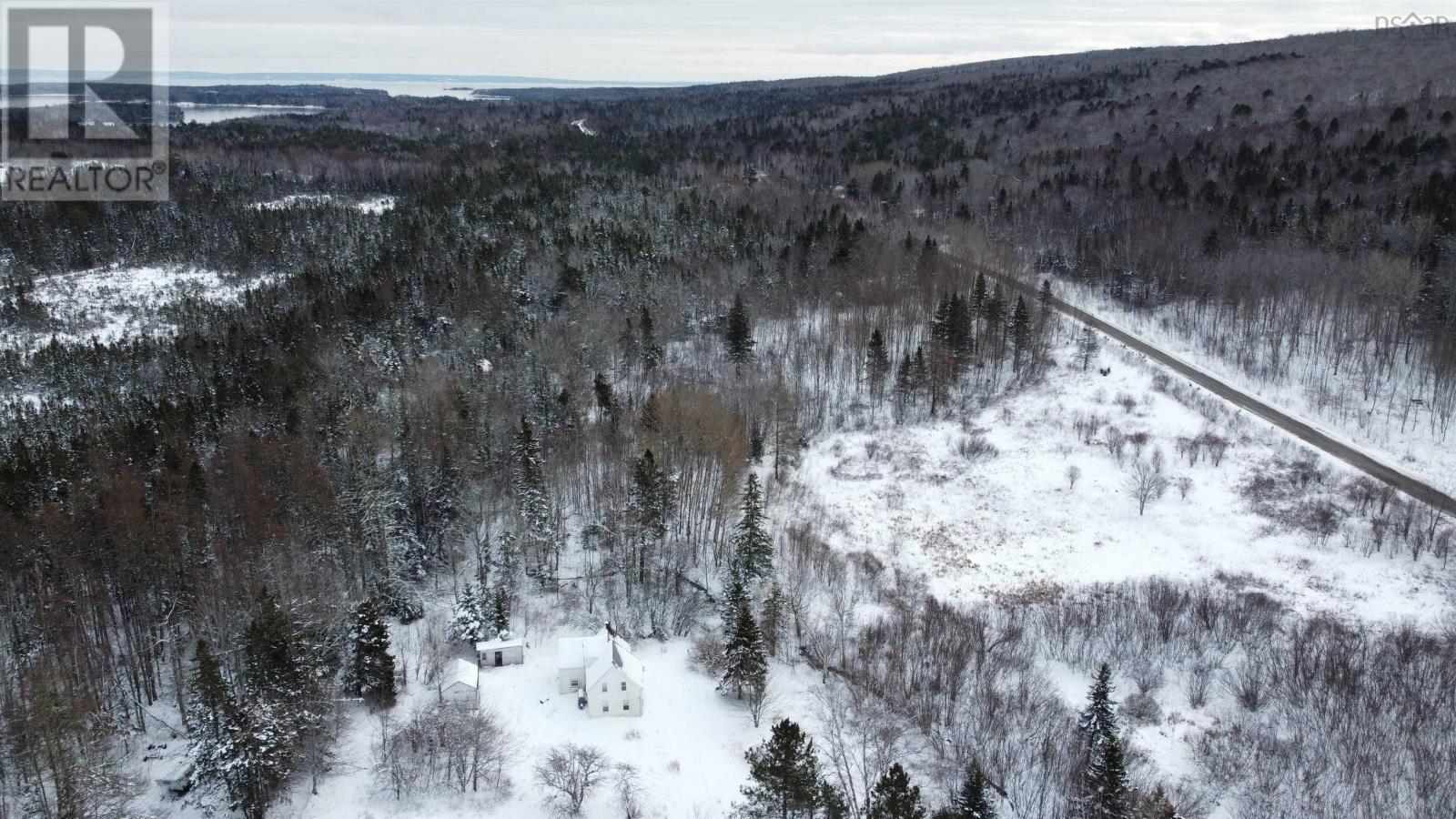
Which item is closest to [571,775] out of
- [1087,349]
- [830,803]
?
[830,803]

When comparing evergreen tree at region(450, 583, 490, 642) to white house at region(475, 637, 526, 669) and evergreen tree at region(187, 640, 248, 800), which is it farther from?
evergreen tree at region(187, 640, 248, 800)

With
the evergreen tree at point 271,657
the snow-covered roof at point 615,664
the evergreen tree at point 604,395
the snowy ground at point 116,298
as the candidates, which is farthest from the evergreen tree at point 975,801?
the snowy ground at point 116,298

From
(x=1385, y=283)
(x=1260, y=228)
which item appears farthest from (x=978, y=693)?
(x=1260, y=228)

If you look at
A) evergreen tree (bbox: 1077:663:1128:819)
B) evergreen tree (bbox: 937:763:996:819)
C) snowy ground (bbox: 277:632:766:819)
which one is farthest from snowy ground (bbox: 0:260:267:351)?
evergreen tree (bbox: 1077:663:1128:819)

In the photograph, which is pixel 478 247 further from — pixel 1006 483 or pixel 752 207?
pixel 1006 483

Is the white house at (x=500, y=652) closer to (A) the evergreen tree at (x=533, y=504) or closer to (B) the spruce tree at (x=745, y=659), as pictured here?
(A) the evergreen tree at (x=533, y=504)
